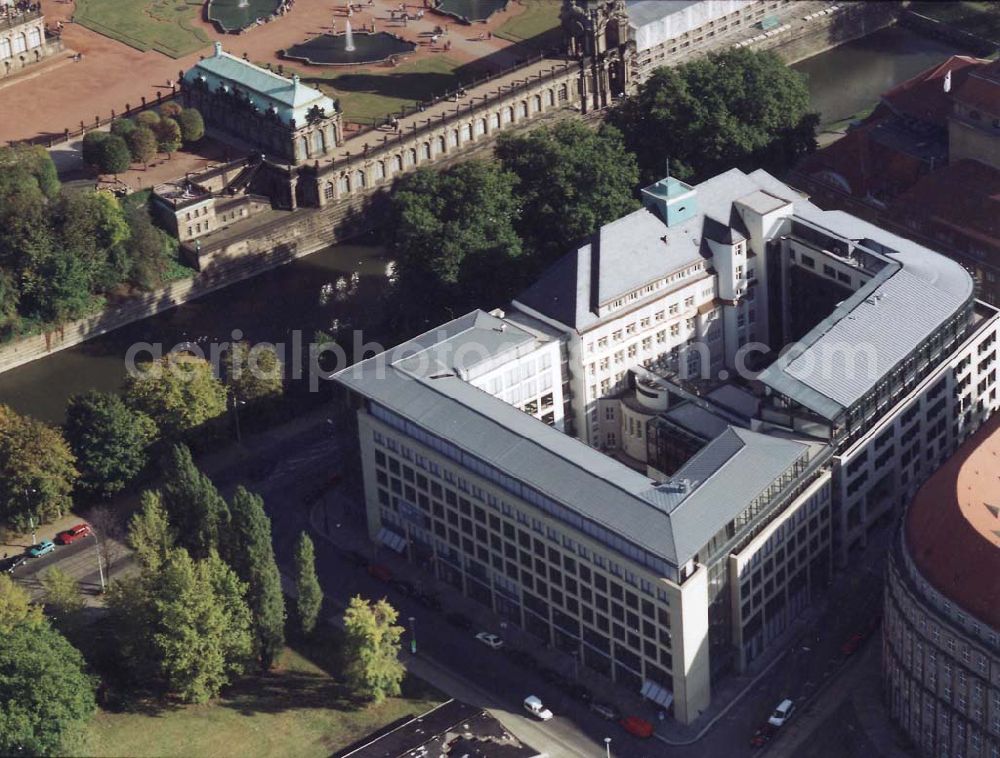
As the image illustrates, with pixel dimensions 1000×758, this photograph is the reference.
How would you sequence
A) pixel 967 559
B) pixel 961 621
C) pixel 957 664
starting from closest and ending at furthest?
pixel 961 621 < pixel 967 559 < pixel 957 664

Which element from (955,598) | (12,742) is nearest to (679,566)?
(955,598)

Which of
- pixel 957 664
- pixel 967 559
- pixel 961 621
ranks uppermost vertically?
pixel 967 559

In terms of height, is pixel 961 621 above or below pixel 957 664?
above

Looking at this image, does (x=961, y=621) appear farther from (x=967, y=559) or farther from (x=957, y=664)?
(x=967, y=559)

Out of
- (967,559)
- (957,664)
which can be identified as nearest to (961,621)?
(957,664)

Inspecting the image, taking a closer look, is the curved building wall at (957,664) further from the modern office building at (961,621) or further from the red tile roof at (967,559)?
the red tile roof at (967,559)

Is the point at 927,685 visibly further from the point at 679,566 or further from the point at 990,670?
the point at 679,566

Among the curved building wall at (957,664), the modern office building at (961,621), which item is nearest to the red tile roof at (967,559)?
the modern office building at (961,621)

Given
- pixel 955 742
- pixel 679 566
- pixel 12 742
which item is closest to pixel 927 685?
pixel 955 742

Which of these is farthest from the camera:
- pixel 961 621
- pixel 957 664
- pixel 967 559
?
pixel 957 664

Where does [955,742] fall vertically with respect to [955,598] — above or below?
below

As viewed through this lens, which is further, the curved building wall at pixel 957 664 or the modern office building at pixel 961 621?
the curved building wall at pixel 957 664
